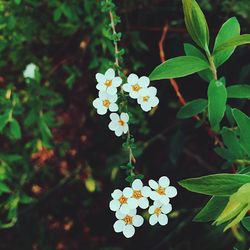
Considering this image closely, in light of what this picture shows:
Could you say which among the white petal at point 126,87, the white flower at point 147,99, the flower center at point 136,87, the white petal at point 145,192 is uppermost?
the white petal at point 126,87

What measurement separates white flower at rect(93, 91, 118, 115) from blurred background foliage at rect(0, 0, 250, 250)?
2.09 feet

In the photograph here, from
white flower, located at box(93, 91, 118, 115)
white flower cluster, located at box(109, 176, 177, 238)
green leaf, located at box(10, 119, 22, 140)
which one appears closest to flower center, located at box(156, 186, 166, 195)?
white flower cluster, located at box(109, 176, 177, 238)

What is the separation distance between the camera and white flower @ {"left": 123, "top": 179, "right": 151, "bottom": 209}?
1112mm

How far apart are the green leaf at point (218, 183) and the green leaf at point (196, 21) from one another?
31 centimetres

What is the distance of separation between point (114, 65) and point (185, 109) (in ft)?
0.93

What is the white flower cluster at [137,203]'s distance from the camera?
1.12 meters

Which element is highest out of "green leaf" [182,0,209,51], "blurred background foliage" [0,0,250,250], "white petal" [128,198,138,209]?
"green leaf" [182,0,209,51]

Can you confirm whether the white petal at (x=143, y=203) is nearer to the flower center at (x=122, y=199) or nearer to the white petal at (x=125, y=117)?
the flower center at (x=122, y=199)

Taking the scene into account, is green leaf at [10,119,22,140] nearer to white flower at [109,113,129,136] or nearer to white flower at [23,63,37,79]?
white flower at [23,63,37,79]

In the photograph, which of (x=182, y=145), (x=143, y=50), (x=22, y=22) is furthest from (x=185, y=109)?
(x=22, y=22)

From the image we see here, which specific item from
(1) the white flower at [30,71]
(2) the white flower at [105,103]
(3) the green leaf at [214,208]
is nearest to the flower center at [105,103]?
(2) the white flower at [105,103]

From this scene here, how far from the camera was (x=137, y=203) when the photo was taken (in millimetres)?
1112

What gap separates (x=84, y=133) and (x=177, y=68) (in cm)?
101

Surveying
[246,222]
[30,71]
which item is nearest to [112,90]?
[246,222]
